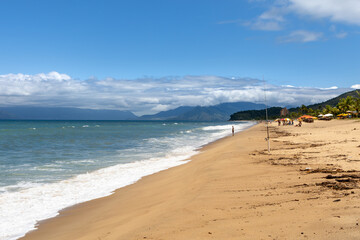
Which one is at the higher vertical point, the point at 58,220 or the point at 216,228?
the point at 216,228

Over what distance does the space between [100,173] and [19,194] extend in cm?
452

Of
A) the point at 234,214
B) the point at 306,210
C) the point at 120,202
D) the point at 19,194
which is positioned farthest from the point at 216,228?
the point at 19,194

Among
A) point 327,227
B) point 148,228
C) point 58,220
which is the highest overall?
point 327,227

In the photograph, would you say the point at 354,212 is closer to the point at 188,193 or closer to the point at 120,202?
the point at 188,193

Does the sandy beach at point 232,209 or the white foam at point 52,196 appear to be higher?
the sandy beach at point 232,209

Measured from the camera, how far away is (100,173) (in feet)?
47.8

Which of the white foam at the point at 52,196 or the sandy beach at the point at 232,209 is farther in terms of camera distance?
the white foam at the point at 52,196

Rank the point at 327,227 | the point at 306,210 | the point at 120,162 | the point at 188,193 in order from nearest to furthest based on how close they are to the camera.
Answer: the point at 327,227
the point at 306,210
the point at 188,193
the point at 120,162

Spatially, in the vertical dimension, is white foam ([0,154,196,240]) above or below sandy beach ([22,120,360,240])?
below

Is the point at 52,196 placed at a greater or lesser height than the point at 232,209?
lesser

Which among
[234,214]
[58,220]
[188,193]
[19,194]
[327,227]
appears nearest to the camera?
[327,227]

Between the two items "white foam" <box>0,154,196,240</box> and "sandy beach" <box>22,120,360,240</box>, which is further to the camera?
"white foam" <box>0,154,196,240</box>

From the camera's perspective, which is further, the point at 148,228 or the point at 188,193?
the point at 188,193

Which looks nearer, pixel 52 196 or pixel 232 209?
pixel 232 209
